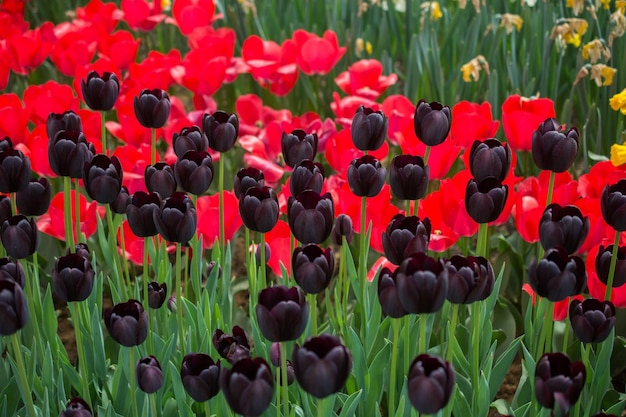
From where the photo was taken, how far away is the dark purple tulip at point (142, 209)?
4.10 ft

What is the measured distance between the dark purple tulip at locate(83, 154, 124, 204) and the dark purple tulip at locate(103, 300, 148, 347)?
0.22m

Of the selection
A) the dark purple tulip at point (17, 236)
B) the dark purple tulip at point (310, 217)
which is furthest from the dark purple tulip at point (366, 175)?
the dark purple tulip at point (17, 236)

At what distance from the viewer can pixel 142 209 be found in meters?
1.25

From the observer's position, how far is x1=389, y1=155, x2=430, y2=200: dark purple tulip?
1.28 m

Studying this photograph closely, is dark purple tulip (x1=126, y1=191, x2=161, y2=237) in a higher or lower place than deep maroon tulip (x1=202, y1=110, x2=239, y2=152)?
lower

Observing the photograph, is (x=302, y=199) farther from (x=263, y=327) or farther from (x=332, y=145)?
(x=332, y=145)

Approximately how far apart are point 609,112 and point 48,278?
143 centimetres

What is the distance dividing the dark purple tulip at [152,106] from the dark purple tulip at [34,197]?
0.23 meters

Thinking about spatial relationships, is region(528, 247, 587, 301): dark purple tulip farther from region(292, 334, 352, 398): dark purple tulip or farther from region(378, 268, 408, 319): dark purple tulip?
region(292, 334, 352, 398): dark purple tulip

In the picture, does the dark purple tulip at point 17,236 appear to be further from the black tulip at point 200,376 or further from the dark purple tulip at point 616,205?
the dark purple tulip at point 616,205

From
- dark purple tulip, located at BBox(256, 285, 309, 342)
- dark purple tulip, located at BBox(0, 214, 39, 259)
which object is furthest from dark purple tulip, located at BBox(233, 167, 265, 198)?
dark purple tulip, located at BBox(256, 285, 309, 342)

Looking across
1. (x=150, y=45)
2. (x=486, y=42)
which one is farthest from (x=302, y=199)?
(x=150, y=45)

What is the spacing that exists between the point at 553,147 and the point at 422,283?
1.57 ft

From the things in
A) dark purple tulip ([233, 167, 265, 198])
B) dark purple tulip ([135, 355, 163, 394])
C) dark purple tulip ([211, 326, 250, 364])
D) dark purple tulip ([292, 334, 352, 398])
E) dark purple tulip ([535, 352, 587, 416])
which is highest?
dark purple tulip ([292, 334, 352, 398])
